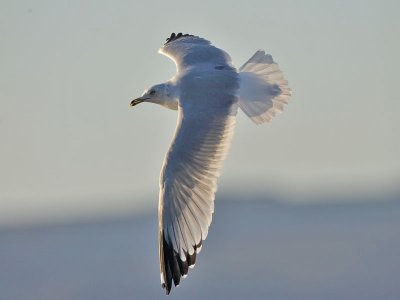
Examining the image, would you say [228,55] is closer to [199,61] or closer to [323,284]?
[199,61]

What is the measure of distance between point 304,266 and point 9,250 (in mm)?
8699

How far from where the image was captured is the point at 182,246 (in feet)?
30.3

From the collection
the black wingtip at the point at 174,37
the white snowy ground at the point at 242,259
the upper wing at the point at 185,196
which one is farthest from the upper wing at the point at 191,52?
the white snowy ground at the point at 242,259

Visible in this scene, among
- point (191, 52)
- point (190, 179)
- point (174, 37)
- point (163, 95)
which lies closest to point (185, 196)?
point (190, 179)

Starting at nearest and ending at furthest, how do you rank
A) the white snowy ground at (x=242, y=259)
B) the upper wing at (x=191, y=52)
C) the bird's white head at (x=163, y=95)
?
the bird's white head at (x=163, y=95) < the upper wing at (x=191, y=52) < the white snowy ground at (x=242, y=259)

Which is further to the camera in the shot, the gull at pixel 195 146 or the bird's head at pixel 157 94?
the bird's head at pixel 157 94

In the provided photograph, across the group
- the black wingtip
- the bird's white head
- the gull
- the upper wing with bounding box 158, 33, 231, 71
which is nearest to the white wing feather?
the gull

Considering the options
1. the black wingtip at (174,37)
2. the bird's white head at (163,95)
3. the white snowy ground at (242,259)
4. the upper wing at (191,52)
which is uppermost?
the white snowy ground at (242,259)

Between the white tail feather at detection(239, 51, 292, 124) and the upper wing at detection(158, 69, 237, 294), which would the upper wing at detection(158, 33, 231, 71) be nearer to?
the white tail feather at detection(239, 51, 292, 124)

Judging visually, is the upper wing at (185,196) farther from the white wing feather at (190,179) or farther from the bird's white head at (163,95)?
the bird's white head at (163,95)

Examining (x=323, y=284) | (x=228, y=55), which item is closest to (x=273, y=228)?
(x=323, y=284)

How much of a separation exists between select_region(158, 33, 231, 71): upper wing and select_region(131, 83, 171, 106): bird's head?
325mm

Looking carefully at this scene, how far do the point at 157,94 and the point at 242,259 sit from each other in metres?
25.9

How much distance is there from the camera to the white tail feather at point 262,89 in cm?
990
